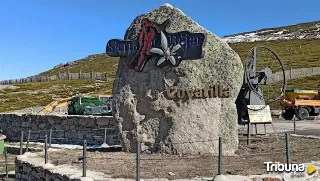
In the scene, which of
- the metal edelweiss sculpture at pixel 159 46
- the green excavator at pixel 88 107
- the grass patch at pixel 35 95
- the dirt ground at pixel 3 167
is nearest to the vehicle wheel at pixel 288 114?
the green excavator at pixel 88 107

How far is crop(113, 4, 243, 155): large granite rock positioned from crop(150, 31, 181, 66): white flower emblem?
0.21 metres

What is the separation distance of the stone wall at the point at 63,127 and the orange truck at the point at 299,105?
47.9 feet

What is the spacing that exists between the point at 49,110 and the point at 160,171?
2860 cm

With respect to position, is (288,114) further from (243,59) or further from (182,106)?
(243,59)

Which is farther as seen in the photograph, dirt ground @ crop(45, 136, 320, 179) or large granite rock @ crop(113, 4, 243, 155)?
large granite rock @ crop(113, 4, 243, 155)

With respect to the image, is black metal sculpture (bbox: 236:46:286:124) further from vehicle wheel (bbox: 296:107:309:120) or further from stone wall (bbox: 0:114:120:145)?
vehicle wheel (bbox: 296:107:309:120)

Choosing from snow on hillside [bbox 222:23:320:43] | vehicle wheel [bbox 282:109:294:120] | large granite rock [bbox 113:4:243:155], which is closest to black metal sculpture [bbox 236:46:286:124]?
large granite rock [bbox 113:4:243:155]

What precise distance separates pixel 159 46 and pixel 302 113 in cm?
2082

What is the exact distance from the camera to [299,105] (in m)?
31.6

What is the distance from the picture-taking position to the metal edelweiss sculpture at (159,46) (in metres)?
12.8

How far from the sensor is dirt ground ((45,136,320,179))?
1009 centimetres

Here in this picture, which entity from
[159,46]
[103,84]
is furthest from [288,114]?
[103,84]

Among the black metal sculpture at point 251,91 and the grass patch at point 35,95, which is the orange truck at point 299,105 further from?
the grass patch at point 35,95

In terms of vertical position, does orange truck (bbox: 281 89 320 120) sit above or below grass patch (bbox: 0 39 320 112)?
below
